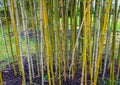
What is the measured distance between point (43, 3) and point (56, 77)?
100 cm

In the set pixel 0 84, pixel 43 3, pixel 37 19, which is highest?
pixel 43 3

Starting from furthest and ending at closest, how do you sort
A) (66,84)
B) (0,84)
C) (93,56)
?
(66,84)
(93,56)
(0,84)

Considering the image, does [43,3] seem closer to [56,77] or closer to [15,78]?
[56,77]

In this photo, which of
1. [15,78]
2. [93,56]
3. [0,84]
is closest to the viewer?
[0,84]

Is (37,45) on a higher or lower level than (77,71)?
higher

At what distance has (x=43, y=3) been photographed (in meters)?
1.63

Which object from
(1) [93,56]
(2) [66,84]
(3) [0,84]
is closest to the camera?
(3) [0,84]

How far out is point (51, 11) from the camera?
2205mm

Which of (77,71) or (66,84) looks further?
Result: (77,71)

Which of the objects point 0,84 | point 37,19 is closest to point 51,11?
→ point 37,19

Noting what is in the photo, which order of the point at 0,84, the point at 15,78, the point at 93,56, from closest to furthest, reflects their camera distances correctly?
the point at 0,84 < the point at 93,56 < the point at 15,78

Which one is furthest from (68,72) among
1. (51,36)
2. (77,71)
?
(51,36)

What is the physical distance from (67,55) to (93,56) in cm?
45

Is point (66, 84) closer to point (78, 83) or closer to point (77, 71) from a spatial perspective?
Result: point (78, 83)
